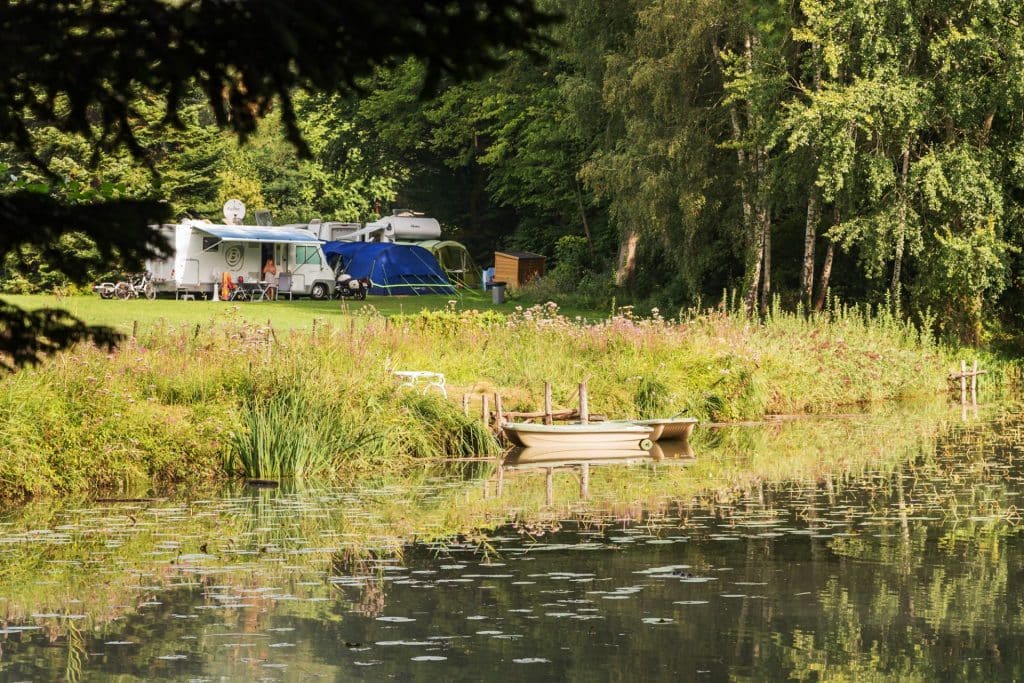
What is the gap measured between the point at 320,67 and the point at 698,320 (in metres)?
26.6

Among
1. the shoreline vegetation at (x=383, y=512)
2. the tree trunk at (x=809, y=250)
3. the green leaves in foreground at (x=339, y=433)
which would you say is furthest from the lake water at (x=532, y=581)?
the tree trunk at (x=809, y=250)

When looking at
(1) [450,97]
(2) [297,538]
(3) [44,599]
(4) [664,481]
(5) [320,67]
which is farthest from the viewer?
(1) [450,97]

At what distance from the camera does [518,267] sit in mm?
57062

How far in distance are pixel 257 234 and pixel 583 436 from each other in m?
29.5

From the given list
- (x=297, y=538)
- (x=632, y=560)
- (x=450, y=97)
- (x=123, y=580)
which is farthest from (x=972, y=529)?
(x=450, y=97)

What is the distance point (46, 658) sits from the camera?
9359mm

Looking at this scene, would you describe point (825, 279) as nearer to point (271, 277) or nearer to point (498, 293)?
point (498, 293)

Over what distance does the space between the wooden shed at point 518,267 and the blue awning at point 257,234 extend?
29.5ft

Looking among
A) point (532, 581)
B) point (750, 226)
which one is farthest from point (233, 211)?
point (532, 581)

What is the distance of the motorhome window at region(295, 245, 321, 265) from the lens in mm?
51250

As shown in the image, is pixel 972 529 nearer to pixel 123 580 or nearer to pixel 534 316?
pixel 123 580

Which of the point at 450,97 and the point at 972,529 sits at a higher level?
the point at 450,97

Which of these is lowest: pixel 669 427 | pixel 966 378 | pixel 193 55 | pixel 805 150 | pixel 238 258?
pixel 669 427

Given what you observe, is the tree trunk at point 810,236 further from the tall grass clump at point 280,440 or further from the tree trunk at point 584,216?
the tall grass clump at point 280,440
